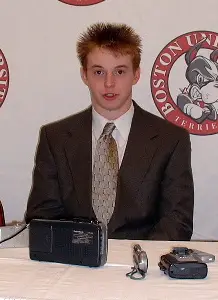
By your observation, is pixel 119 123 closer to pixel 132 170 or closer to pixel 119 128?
pixel 119 128

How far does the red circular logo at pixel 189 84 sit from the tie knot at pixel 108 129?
295 millimetres

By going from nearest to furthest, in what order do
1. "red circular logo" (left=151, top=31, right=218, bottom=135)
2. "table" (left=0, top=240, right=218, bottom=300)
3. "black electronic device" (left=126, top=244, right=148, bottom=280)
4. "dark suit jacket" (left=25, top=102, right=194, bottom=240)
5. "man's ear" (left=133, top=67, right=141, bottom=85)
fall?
"table" (left=0, top=240, right=218, bottom=300) → "black electronic device" (left=126, top=244, right=148, bottom=280) → "dark suit jacket" (left=25, top=102, right=194, bottom=240) → "man's ear" (left=133, top=67, right=141, bottom=85) → "red circular logo" (left=151, top=31, right=218, bottom=135)

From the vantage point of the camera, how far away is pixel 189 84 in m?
2.20

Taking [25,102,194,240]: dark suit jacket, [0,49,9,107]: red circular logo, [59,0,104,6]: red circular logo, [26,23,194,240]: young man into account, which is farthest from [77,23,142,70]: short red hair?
Answer: [0,49,9,107]: red circular logo

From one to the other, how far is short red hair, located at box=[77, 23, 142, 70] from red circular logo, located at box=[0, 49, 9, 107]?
12.7 inches

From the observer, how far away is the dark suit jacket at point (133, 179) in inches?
76.2

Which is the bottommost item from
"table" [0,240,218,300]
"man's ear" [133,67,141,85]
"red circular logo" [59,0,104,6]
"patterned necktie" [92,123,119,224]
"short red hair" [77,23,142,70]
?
"table" [0,240,218,300]

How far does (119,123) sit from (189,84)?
0.37m

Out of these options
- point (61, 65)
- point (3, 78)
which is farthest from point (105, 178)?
point (3, 78)

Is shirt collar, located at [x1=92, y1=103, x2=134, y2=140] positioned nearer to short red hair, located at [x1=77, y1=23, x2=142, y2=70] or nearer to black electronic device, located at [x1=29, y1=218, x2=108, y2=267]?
short red hair, located at [x1=77, y1=23, x2=142, y2=70]

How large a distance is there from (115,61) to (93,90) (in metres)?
0.14

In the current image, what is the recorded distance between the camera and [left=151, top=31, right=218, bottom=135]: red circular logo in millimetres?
2182

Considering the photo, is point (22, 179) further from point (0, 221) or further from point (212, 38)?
point (212, 38)

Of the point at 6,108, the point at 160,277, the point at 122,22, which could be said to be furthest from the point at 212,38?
the point at 160,277
